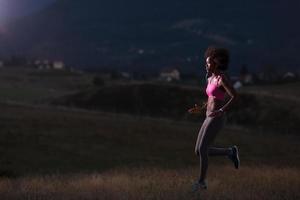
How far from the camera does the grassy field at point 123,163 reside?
11.5 metres

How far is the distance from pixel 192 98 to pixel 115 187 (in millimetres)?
63577

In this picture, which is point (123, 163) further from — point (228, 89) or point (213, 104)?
point (228, 89)

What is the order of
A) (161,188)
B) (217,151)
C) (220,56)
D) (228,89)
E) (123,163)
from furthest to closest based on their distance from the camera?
1. (123,163)
2. (161,188)
3. (217,151)
4. (220,56)
5. (228,89)

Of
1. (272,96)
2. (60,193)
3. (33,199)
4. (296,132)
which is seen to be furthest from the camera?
(272,96)

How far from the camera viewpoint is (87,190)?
11727mm

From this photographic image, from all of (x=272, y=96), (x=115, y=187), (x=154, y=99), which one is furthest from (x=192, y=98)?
(x=115, y=187)

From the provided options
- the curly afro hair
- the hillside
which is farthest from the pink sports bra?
the hillside

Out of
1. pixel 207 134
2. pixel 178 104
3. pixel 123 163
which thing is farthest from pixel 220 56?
pixel 178 104

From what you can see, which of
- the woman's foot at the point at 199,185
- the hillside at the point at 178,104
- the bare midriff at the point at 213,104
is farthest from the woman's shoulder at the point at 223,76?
the hillside at the point at 178,104

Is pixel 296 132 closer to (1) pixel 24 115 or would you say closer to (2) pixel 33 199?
(1) pixel 24 115

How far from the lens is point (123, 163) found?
26797 mm

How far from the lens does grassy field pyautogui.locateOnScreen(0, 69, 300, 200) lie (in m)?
11.5

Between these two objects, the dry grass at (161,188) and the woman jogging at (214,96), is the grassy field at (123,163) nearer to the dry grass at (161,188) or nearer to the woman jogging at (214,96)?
the dry grass at (161,188)

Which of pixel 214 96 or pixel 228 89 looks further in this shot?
pixel 214 96
